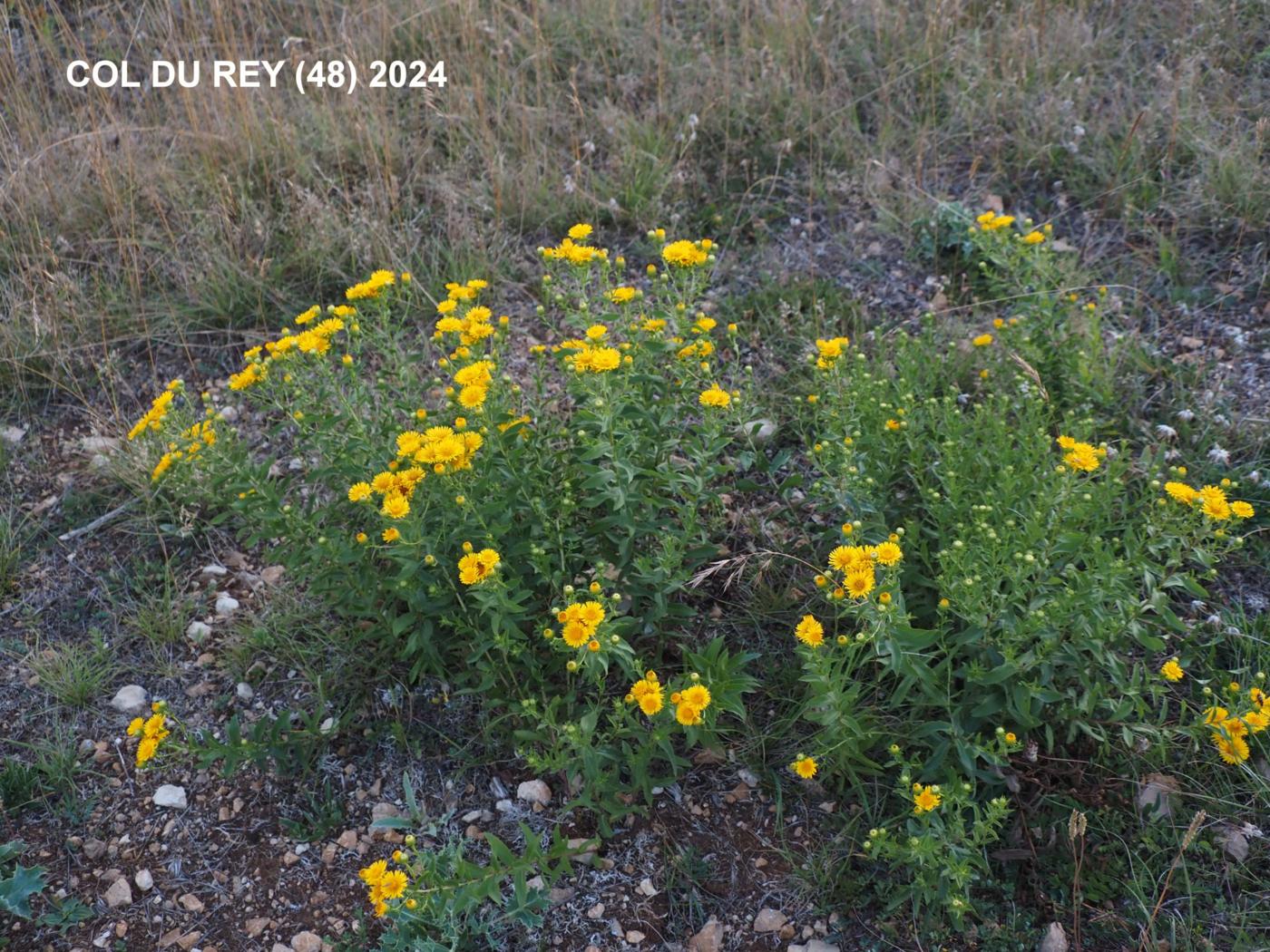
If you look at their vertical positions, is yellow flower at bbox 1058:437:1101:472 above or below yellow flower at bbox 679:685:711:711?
above

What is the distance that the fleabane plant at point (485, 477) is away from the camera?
2.48m

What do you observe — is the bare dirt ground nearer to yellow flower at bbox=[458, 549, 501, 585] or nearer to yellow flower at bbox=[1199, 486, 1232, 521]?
yellow flower at bbox=[458, 549, 501, 585]

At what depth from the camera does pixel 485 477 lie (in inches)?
100.0

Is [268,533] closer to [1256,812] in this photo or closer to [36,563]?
[36,563]

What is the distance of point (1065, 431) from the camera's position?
10.5 feet

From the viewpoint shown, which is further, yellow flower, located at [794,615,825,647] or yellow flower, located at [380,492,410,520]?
yellow flower, located at [380,492,410,520]

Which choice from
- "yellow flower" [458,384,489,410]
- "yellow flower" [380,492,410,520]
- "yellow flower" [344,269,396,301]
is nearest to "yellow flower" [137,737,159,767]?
"yellow flower" [380,492,410,520]

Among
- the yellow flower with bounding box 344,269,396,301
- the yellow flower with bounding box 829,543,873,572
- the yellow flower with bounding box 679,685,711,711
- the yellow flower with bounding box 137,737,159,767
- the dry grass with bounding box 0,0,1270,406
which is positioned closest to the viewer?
the yellow flower with bounding box 829,543,873,572

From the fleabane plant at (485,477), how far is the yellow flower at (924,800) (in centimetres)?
77

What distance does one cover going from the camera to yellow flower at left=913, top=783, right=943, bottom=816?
221 centimetres

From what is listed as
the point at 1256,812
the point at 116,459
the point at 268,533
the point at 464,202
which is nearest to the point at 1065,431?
the point at 1256,812

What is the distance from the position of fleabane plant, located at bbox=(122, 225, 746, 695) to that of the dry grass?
1553 millimetres

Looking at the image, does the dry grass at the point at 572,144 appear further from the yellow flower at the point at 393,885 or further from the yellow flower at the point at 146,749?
the yellow flower at the point at 393,885

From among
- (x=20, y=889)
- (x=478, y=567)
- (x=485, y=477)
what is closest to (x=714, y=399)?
(x=485, y=477)
